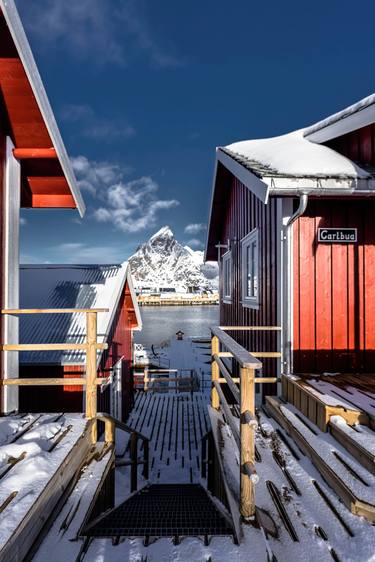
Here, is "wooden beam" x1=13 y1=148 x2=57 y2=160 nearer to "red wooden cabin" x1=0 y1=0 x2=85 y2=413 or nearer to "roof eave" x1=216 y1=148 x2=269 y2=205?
"red wooden cabin" x1=0 y1=0 x2=85 y2=413

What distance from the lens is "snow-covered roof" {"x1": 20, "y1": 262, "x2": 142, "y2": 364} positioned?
6461 millimetres

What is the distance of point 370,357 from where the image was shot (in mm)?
4340

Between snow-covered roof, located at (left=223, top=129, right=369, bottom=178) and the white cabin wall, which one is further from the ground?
snow-covered roof, located at (left=223, top=129, right=369, bottom=178)

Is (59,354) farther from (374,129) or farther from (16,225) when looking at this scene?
(374,129)

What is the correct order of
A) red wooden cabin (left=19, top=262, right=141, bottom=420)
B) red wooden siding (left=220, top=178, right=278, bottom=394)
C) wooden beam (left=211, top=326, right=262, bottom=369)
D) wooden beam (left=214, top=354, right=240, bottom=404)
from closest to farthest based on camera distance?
wooden beam (left=211, top=326, right=262, bottom=369) < wooden beam (left=214, top=354, right=240, bottom=404) < red wooden siding (left=220, top=178, right=278, bottom=394) < red wooden cabin (left=19, top=262, right=141, bottom=420)

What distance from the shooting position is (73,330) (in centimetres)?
678

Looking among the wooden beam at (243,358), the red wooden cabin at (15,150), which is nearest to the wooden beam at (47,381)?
the red wooden cabin at (15,150)

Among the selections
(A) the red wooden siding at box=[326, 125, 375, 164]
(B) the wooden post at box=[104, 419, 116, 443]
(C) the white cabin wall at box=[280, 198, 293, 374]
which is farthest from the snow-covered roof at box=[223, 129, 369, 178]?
(B) the wooden post at box=[104, 419, 116, 443]

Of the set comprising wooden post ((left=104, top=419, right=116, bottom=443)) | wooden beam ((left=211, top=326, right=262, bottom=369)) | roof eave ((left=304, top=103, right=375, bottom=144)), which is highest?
roof eave ((left=304, top=103, right=375, bottom=144))

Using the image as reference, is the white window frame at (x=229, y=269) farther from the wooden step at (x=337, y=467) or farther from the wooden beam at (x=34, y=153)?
the wooden beam at (x=34, y=153)

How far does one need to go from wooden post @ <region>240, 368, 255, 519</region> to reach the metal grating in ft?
0.61

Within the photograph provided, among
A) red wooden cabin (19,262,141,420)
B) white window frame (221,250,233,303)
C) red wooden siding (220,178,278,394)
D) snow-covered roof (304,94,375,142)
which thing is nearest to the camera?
snow-covered roof (304,94,375,142)

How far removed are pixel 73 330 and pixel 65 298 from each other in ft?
3.74

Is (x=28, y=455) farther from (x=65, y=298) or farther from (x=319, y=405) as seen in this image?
(x=65, y=298)
